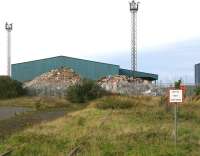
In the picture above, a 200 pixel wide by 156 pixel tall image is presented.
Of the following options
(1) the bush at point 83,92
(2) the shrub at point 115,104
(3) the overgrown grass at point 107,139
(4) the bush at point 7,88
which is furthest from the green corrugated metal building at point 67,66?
(3) the overgrown grass at point 107,139

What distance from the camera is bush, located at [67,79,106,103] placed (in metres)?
58.9

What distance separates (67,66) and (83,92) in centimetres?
3013

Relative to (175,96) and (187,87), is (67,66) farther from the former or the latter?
(175,96)

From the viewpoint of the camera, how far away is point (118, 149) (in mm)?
18750

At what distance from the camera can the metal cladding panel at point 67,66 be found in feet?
287

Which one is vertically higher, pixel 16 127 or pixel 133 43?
pixel 133 43

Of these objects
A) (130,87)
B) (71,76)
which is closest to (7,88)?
(71,76)

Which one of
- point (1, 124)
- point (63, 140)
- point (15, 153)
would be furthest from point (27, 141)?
point (1, 124)

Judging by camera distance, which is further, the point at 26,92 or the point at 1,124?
the point at 26,92

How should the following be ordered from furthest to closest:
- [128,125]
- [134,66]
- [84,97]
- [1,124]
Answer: [134,66], [84,97], [1,124], [128,125]

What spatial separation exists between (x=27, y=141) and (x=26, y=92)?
178 ft

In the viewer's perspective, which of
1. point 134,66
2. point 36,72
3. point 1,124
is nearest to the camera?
point 1,124

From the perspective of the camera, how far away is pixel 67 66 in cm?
8900

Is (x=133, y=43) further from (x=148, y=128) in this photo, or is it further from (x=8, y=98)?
(x=148, y=128)
